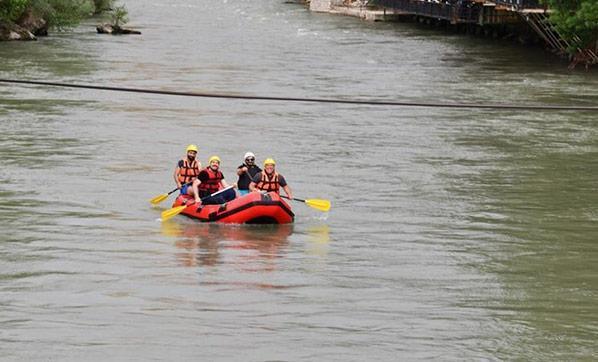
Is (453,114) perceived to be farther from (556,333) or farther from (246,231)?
(556,333)

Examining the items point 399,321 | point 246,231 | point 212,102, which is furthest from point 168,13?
point 399,321

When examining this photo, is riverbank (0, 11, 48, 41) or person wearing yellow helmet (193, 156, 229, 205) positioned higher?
person wearing yellow helmet (193, 156, 229, 205)

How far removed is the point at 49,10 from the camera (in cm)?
9119

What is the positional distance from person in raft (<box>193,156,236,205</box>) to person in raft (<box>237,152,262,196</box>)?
389 millimetres

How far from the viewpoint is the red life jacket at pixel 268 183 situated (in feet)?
114

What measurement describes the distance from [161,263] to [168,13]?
10034 centimetres

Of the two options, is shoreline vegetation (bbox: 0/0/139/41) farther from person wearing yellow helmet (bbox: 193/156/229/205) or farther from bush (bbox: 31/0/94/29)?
person wearing yellow helmet (bbox: 193/156/229/205)

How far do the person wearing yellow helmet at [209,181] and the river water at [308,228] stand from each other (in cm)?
79

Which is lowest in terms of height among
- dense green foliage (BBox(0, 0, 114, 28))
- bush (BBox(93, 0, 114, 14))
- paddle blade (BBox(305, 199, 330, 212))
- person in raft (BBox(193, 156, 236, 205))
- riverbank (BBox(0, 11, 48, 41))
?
bush (BBox(93, 0, 114, 14))

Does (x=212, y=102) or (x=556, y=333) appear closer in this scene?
(x=556, y=333)

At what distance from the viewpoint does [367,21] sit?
128 metres

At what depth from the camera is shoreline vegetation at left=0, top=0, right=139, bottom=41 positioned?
8569 cm

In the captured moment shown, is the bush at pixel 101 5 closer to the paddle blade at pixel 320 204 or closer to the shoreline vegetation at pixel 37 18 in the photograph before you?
the shoreline vegetation at pixel 37 18

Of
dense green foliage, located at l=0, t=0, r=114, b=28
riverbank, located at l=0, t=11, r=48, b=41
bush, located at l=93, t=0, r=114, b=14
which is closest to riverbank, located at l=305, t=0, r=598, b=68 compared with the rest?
bush, located at l=93, t=0, r=114, b=14
